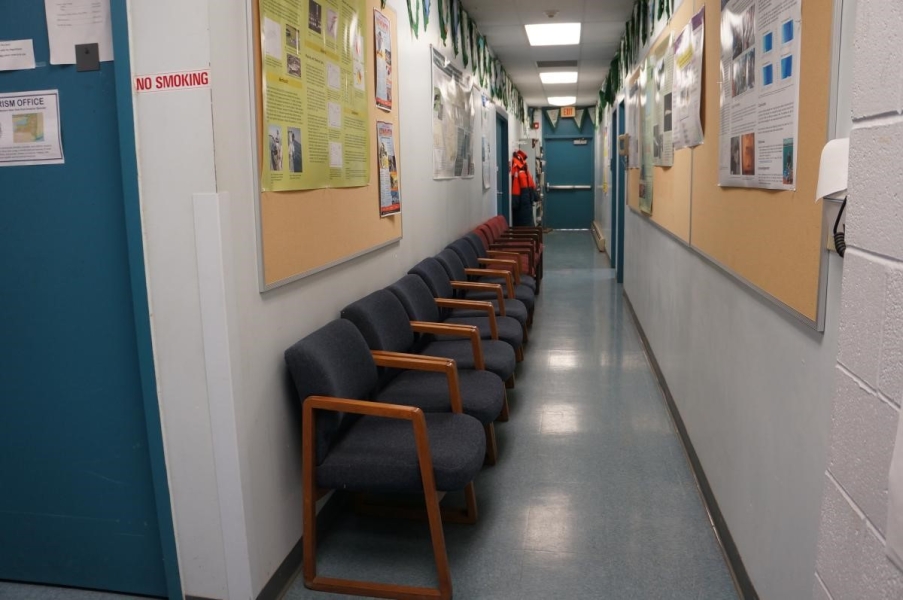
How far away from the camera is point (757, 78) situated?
2.10 m

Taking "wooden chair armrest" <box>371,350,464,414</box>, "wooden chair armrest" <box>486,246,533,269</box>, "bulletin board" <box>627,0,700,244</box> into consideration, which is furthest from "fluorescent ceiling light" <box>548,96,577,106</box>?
"wooden chair armrest" <box>371,350,464,414</box>

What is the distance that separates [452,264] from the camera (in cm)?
471

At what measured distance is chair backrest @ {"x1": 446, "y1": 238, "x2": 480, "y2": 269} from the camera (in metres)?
5.14

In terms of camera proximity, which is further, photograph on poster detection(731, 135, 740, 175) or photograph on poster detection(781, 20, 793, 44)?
photograph on poster detection(731, 135, 740, 175)

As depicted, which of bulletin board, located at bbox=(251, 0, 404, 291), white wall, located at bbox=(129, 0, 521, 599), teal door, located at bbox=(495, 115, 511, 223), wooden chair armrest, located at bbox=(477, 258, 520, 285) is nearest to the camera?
white wall, located at bbox=(129, 0, 521, 599)

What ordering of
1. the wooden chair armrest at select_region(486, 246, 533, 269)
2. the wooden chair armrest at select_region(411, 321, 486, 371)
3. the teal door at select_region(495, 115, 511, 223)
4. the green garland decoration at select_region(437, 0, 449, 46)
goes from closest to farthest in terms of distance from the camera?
the wooden chair armrest at select_region(411, 321, 486, 371), the green garland decoration at select_region(437, 0, 449, 46), the wooden chair armrest at select_region(486, 246, 533, 269), the teal door at select_region(495, 115, 511, 223)

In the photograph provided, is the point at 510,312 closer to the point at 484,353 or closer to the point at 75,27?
the point at 484,353

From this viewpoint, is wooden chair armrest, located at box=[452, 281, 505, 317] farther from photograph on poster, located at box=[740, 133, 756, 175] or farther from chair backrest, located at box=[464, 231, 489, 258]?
photograph on poster, located at box=[740, 133, 756, 175]

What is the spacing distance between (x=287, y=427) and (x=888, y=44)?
2015 mm

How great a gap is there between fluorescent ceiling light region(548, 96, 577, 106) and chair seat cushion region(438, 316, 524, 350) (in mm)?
10196

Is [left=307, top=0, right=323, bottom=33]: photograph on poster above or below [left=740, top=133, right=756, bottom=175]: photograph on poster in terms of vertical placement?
above

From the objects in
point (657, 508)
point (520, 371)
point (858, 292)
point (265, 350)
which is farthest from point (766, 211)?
point (520, 371)

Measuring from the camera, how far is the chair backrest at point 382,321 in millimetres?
2850

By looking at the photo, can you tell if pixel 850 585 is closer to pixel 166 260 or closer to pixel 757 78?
pixel 757 78
